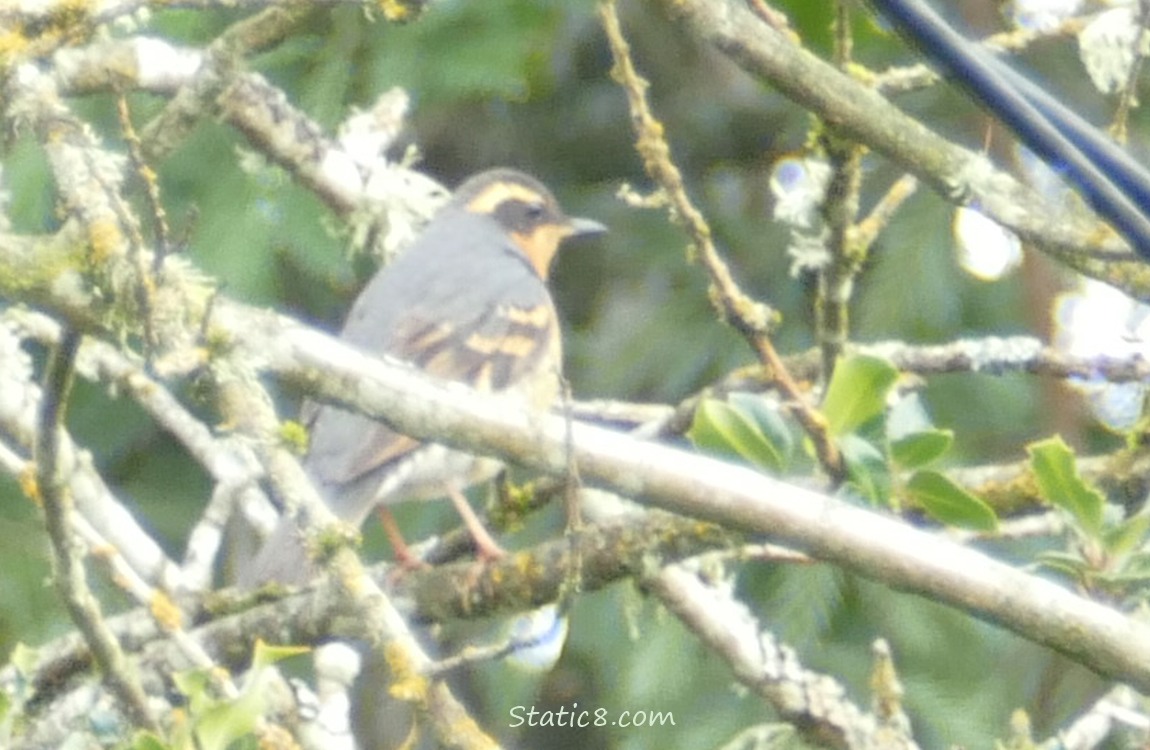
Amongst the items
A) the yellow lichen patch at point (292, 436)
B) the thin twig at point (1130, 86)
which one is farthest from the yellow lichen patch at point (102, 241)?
the thin twig at point (1130, 86)

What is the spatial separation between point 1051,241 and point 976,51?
0.83m

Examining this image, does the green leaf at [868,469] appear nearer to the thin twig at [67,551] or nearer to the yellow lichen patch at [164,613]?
the thin twig at [67,551]

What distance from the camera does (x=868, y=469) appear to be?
199cm

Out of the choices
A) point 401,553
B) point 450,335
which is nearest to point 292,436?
point 401,553

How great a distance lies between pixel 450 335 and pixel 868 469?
2.11 metres

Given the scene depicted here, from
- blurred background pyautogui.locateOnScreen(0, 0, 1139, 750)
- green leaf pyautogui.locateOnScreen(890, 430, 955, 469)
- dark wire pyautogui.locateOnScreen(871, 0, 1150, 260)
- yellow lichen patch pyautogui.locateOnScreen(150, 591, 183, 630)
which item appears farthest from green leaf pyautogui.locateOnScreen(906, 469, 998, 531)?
blurred background pyautogui.locateOnScreen(0, 0, 1139, 750)

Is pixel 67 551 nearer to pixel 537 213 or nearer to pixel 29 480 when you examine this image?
pixel 29 480

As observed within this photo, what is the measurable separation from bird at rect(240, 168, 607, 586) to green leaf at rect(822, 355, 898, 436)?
113cm

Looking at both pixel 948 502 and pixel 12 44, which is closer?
pixel 948 502

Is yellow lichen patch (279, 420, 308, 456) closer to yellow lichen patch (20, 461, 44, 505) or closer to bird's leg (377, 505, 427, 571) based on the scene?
yellow lichen patch (20, 461, 44, 505)

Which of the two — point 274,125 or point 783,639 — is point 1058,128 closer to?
point 274,125

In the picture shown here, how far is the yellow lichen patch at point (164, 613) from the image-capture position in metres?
2.45

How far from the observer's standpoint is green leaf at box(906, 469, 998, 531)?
197 cm

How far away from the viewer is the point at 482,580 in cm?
286
